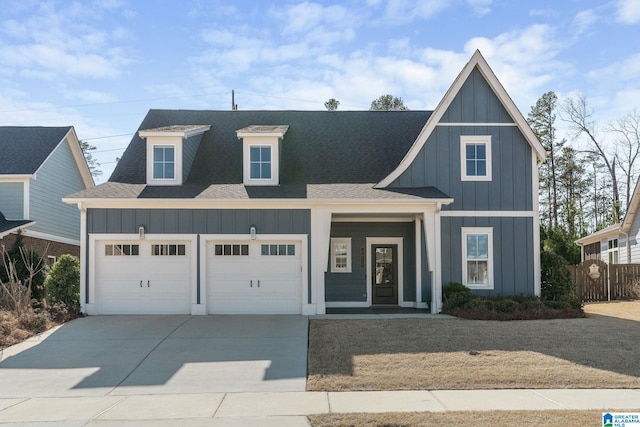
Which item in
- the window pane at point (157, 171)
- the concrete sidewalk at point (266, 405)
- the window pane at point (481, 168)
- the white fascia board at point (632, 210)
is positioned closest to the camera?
the concrete sidewalk at point (266, 405)

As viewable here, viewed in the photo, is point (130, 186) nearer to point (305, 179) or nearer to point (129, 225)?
point (129, 225)

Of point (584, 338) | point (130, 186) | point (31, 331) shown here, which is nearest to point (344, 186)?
point (130, 186)

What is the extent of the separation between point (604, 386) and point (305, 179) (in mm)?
10601

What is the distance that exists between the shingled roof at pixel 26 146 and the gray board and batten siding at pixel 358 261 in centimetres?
1195

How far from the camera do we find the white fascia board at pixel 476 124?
1664cm

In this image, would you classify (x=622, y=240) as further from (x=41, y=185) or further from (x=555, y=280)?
(x=41, y=185)

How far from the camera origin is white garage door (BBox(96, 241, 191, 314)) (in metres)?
15.5

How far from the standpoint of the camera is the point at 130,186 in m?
16.8

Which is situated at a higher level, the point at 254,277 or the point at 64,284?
the point at 254,277

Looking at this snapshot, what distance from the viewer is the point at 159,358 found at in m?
11.1

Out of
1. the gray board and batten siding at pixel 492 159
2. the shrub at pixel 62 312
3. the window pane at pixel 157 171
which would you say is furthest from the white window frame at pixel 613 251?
the shrub at pixel 62 312

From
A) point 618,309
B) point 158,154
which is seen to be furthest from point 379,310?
point 158,154

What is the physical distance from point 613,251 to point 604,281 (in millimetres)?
8529

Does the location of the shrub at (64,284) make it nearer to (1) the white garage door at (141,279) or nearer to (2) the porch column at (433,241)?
(1) the white garage door at (141,279)
